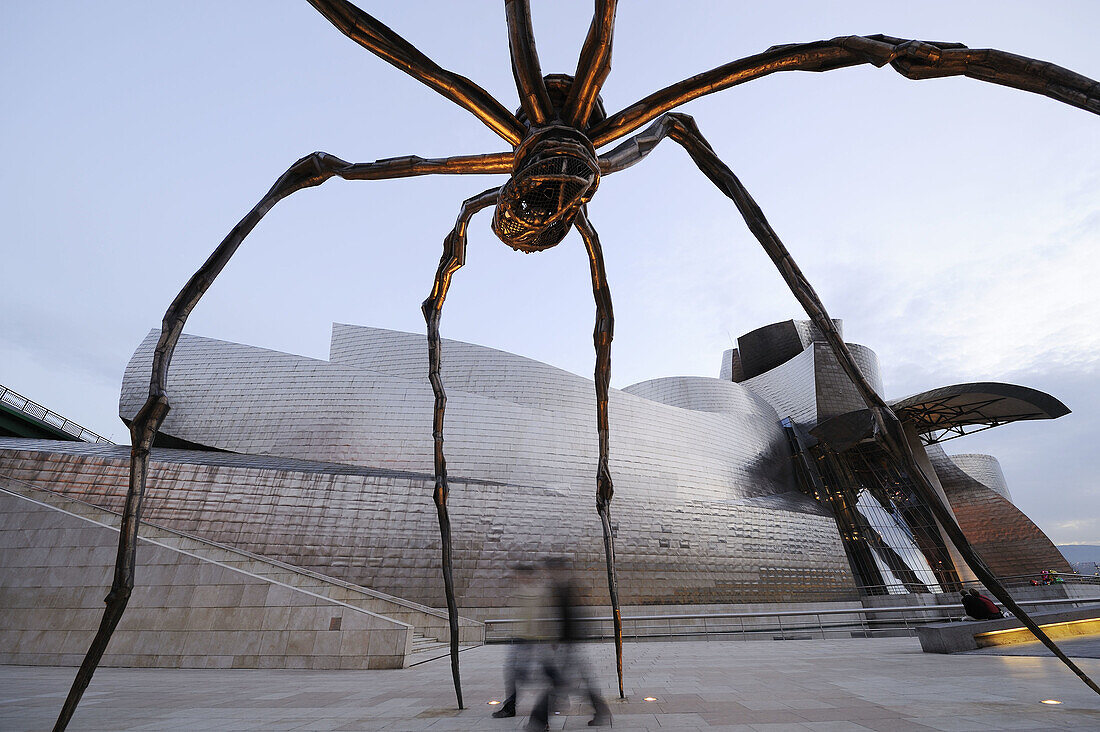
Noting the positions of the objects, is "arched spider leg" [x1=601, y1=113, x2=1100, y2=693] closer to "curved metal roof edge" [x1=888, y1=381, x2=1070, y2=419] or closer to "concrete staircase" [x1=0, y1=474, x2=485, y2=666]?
"concrete staircase" [x1=0, y1=474, x2=485, y2=666]

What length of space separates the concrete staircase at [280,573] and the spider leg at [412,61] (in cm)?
1021

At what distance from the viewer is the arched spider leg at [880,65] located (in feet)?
7.23

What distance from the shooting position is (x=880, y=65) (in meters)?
2.90

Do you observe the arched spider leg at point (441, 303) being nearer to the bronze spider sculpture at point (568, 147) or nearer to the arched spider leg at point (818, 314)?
the bronze spider sculpture at point (568, 147)

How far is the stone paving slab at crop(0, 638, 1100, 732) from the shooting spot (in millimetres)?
3635

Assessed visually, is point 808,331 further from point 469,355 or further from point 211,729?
point 211,729

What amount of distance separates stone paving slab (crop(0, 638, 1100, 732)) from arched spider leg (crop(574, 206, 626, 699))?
1.06 meters

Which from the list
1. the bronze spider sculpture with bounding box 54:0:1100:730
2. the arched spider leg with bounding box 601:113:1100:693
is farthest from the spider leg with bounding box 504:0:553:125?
the arched spider leg with bounding box 601:113:1100:693

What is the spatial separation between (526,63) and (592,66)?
41cm

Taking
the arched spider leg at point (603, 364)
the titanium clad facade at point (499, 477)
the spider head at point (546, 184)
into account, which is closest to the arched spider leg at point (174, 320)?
the spider head at point (546, 184)

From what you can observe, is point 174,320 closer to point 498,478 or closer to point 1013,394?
point 498,478

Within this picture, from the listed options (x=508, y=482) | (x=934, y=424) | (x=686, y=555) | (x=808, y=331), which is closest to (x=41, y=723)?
(x=508, y=482)

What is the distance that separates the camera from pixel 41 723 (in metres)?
3.90

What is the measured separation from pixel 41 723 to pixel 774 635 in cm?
1807
